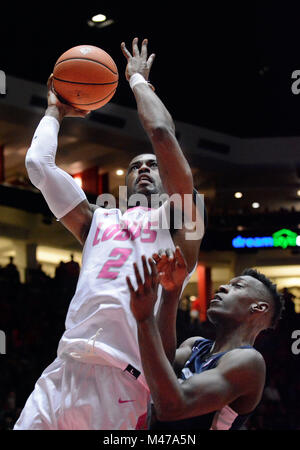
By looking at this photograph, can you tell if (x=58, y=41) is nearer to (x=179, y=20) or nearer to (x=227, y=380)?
(x=179, y=20)

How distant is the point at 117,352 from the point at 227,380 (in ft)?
1.40

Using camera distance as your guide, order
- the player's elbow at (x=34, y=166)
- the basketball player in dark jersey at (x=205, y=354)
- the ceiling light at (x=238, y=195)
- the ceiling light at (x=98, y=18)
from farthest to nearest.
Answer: the ceiling light at (x=238, y=195) < the ceiling light at (x=98, y=18) < the player's elbow at (x=34, y=166) < the basketball player in dark jersey at (x=205, y=354)

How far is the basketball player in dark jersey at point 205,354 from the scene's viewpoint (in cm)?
247

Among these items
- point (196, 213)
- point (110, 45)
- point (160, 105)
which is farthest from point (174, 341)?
point (110, 45)

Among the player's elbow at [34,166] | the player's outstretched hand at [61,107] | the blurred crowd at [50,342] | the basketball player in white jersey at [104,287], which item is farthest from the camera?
the blurred crowd at [50,342]

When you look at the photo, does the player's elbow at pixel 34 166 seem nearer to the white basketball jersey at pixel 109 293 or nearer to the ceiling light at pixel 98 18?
the white basketball jersey at pixel 109 293

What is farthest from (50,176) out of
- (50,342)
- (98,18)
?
(98,18)

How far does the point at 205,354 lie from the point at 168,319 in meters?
0.41

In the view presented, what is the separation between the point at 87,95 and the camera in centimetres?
311

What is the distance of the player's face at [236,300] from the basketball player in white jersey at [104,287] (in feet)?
0.90

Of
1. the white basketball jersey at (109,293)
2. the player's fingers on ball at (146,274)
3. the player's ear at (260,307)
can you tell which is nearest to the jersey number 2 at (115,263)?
the white basketball jersey at (109,293)

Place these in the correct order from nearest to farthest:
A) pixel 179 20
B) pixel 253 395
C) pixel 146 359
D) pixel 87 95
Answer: pixel 146 359, pixel 253 395, pixel 87 95, pixel 179 20

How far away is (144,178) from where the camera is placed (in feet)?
10.1

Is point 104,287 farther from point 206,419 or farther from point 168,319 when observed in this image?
point 206,419
